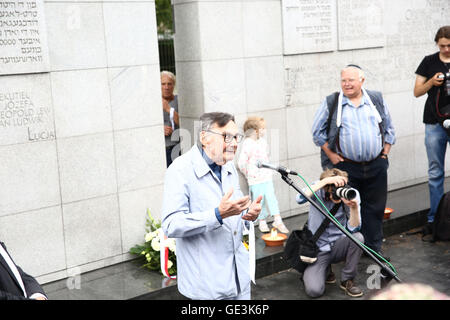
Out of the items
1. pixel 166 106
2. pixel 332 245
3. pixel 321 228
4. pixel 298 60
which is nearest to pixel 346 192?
pixel 321 228

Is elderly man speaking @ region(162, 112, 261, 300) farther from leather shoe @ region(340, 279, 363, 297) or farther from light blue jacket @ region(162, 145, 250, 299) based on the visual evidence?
leather shoe @ region(340, 279, 363, 297)

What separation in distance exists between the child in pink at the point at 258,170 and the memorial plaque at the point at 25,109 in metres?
2.26

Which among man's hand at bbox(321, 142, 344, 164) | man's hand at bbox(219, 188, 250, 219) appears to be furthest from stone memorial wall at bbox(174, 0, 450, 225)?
man's hand at bbox(219, 188, 250, 219)

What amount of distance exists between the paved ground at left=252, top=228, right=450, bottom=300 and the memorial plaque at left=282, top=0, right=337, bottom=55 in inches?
107

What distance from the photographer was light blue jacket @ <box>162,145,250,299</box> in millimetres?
3297

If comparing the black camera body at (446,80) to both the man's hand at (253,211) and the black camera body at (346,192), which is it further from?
the man's hand at (253,211)

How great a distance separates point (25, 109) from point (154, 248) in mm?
1832

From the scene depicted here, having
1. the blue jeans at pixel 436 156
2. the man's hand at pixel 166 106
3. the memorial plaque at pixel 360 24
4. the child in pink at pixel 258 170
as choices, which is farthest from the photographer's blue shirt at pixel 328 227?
the memorial plaque at pixel 360 24

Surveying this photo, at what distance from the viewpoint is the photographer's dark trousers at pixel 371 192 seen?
6141 millimetres

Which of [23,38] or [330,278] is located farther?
[330,278]

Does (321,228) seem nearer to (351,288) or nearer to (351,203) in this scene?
(351,203)

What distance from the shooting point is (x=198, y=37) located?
22.3 ft

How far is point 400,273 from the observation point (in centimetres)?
626

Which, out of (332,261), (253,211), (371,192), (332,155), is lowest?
(332,261)
